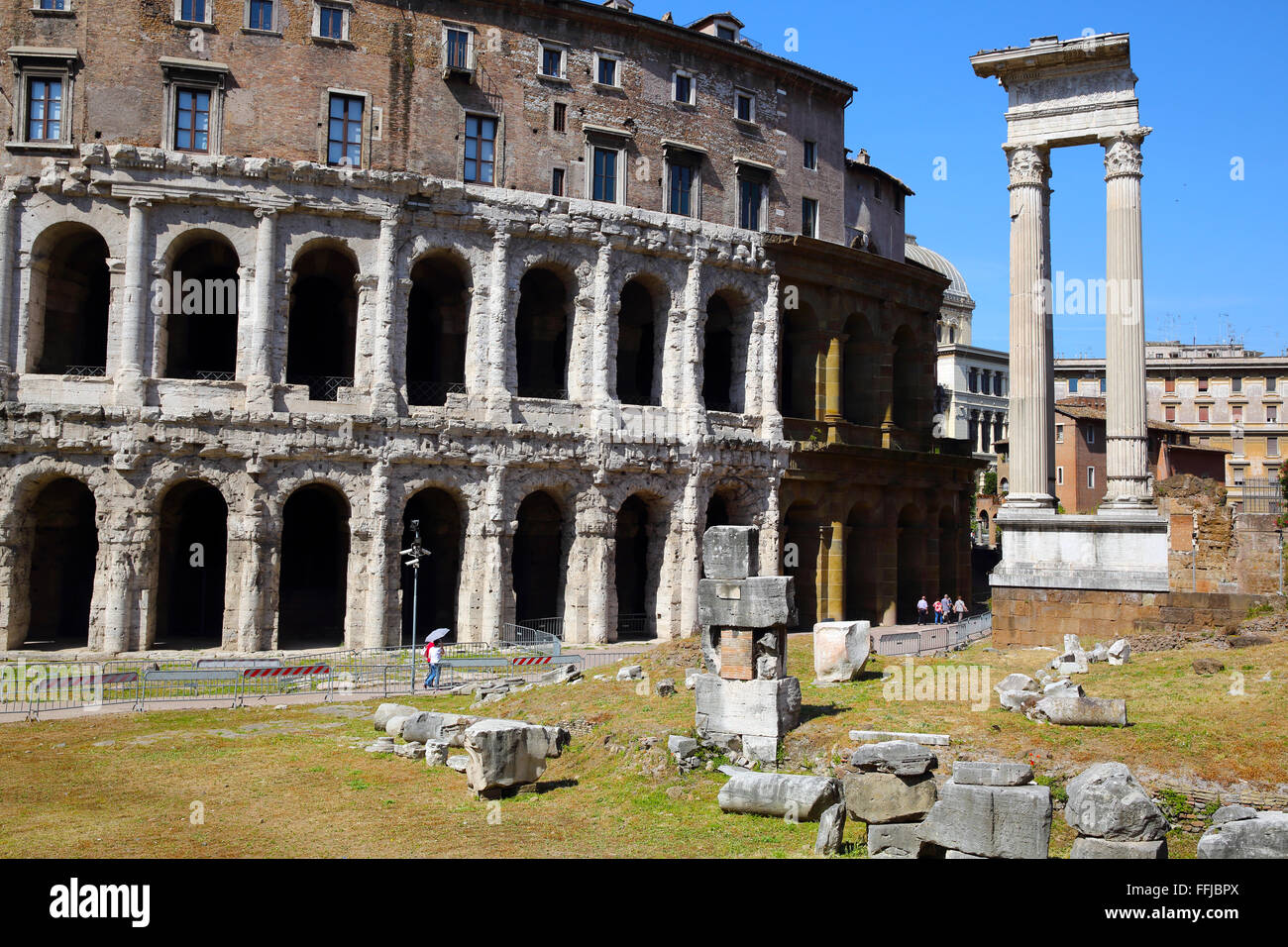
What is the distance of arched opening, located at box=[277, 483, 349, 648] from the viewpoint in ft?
107

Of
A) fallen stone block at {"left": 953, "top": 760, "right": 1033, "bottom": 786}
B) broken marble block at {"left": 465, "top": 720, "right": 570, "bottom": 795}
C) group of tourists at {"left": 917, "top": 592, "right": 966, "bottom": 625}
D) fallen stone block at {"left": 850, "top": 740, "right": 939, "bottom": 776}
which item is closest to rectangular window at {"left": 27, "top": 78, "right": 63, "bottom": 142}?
broken marble block at {"left": 465, "top": 720, "right": 570, "bottom": 795}

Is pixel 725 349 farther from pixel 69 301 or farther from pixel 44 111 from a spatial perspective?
pixel 44 111

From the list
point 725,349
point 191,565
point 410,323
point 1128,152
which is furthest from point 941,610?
point 191,565

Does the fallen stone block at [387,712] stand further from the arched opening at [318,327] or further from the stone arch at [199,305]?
the arched opening at [318,327]

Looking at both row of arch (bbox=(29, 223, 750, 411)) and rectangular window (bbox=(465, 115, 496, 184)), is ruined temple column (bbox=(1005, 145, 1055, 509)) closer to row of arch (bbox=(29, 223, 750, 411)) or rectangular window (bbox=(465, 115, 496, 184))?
row of arch (bbox=(29, 223, 750, 411))

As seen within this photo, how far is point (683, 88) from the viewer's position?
117ft

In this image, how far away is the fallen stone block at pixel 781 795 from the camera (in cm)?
1287

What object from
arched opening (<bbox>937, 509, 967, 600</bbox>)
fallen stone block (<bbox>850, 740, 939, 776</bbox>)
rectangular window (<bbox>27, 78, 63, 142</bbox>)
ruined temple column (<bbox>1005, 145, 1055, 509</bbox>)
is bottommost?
fallen stone block (<bbox>850, 740, 939, 776</bbox>)

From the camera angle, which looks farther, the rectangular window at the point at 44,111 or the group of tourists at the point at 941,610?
the group of tourists at the point at 941,610

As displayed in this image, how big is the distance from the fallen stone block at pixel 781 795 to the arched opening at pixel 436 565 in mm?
20718

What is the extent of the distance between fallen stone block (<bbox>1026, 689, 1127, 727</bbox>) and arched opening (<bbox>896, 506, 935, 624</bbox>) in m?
26.4

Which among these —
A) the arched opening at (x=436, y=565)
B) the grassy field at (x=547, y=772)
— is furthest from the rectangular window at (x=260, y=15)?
the grassy field at (x=547, y=772)
